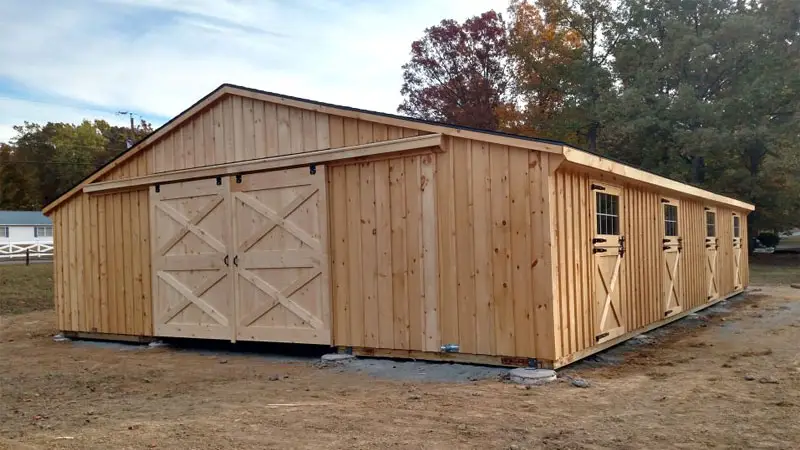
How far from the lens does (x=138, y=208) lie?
8.94 metres

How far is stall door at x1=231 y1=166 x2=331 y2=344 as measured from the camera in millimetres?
7250

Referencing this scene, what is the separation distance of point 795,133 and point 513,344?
21.0 m

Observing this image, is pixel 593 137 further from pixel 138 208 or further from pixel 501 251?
pixel 501 251

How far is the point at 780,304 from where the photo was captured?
39.6 ft

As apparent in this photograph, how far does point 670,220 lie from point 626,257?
263 centimetres

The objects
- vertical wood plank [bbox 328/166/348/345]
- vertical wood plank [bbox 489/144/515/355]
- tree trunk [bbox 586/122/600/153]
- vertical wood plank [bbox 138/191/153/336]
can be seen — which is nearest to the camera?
vertical wood plank [bbox 489/144/515/355]

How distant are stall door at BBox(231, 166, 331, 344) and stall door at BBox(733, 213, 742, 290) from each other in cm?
1086

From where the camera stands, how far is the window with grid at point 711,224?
1247cm

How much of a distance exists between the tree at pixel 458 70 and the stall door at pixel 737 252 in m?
13.5

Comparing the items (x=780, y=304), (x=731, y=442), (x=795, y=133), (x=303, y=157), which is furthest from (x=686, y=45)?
(x=731, y=442)

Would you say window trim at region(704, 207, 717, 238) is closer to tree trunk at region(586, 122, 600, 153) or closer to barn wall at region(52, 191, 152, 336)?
barn wall at region(52, 191, 152, 336)

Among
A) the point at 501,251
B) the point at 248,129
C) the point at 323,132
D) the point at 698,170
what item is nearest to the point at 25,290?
the point at 248,129

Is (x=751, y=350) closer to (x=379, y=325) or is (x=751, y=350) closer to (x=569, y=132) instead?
(x=379, y=325)

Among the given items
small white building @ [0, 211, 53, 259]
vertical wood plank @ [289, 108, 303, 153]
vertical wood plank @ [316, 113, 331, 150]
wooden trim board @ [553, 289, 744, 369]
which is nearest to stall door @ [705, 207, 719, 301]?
wooden trim board @ [553, 289, 744, 369]
